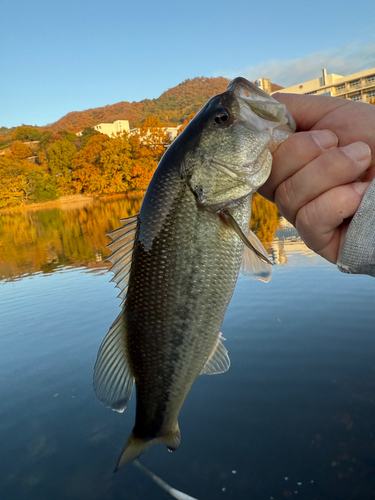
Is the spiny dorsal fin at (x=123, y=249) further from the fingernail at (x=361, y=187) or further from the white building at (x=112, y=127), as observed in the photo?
the white building at (x=112, y=127)

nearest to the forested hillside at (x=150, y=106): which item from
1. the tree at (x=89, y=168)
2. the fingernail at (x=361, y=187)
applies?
the tree at (x=89, y=168)

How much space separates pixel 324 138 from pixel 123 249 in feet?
4.67

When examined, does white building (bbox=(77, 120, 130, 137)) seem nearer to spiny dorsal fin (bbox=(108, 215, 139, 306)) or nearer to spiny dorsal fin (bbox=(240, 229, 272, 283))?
spiny dorsal fin (bbox=(108, 215, 139, 306))

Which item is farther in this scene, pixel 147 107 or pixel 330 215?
pixel 147 107

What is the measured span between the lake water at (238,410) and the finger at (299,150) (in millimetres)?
3546

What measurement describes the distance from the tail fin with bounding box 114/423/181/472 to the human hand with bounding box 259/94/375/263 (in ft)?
5.36

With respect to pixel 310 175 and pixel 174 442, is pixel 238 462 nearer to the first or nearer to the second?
pixel 174 442

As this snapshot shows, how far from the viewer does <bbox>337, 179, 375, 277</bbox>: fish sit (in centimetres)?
211

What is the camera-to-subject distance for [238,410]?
5254mm

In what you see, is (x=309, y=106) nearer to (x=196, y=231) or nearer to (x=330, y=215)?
(x=330, y=215)

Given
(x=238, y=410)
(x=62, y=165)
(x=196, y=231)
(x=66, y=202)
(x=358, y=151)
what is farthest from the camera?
(x=62, y=165)

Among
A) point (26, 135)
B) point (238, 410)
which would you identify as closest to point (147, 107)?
point (26, 135)

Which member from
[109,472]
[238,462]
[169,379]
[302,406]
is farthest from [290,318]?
[169,379]

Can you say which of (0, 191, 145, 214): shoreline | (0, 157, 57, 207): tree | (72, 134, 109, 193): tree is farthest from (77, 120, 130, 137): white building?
(0, 191, 145, 214): shoreline
